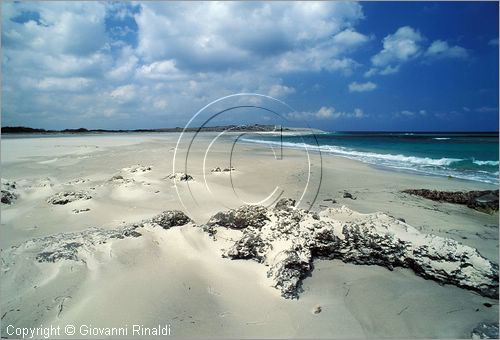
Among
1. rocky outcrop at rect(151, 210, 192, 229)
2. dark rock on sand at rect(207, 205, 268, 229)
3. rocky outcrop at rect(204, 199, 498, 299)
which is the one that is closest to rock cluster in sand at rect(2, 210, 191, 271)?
rocky outcrop at rect(151, 210, 192, 229)

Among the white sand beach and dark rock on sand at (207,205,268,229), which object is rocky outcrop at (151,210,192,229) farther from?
dark rock on sand at (207,205,268,229)

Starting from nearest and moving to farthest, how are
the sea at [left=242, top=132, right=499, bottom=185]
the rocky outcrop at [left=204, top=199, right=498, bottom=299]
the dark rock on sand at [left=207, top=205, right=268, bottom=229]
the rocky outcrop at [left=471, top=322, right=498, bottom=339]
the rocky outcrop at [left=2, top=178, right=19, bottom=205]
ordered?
the rocky outcrop at [left=471, top=322, right=498, bottom=339], the rocky outcrop at [left=204, top=199, right=498, bottom=299], the dark rock on sand at [left=207, top=205, right=268, bottom=229], the rocky outcrop at [left=2, top=178, right=19, bottom=205], the sea at [left=242, top=132, right=499, bottom=185]

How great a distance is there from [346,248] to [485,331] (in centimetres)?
165

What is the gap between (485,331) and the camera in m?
3.09

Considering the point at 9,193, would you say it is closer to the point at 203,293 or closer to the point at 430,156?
the point at 203,293

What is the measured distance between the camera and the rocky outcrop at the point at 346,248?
3.61 meters

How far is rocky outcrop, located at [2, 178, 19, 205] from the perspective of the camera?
22.9 ft

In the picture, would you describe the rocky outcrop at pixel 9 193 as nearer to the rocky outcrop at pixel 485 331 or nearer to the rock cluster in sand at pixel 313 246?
the rock cluster in sand at pixel 313 246

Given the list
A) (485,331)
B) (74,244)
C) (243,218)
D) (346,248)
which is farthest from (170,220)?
(485,331)

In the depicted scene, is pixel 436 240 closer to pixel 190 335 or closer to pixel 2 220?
pixel 190 335

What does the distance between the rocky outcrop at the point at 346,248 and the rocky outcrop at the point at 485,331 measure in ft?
1.56

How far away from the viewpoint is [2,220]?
586 cm

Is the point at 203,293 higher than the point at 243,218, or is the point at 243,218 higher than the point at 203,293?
the point at 243,218

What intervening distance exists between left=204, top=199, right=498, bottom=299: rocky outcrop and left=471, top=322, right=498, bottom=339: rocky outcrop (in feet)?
1.56
